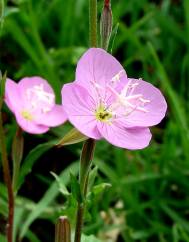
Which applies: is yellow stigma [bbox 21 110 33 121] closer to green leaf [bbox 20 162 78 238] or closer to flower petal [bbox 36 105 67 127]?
flower petal [bbox 36 105 67 127]

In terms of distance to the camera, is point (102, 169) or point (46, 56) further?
point (46, 56)

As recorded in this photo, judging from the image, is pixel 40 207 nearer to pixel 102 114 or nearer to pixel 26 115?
pixel 26 115

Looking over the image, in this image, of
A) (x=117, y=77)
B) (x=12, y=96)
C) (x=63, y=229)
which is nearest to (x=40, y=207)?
(x=12, y=96)

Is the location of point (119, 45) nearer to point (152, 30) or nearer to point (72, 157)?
point (152, 30)

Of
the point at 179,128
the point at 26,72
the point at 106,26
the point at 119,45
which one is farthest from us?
the point at 119,45

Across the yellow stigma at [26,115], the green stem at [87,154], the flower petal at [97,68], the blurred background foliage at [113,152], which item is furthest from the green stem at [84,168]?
the yellow stigma at [26,115]

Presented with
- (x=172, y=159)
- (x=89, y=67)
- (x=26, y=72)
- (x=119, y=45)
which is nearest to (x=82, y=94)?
(x=89, y=67)

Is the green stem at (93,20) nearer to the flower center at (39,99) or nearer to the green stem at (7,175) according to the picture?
the green stem at (7,175)

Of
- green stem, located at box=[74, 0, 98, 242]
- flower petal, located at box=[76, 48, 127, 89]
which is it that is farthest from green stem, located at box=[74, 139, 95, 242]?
flower petal, located at box=[76, 48, 127, 89]

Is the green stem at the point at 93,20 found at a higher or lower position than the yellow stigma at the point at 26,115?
higher
